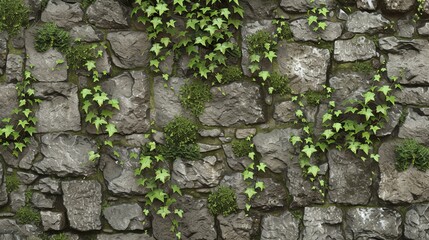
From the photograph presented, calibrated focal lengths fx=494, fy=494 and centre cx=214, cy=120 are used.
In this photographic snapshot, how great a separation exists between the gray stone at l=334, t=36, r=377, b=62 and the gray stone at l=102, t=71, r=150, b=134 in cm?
131

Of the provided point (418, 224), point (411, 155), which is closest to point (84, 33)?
point (411, 155)

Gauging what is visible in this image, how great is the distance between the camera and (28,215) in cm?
331

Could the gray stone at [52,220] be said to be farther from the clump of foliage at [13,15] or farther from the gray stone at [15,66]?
the clump of foliage at [13,15]

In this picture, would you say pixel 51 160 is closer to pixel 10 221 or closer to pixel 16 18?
pixel 10 221

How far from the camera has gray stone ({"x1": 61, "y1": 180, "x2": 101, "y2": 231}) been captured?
3.30 metres

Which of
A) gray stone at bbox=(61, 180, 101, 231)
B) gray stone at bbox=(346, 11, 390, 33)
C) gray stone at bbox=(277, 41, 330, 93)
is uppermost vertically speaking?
gray stone at bbox=(346, 11, 390, 33)

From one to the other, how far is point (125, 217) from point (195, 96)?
3.08ft

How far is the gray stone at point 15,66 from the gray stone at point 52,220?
3.01 feet

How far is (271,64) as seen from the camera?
3.32 m

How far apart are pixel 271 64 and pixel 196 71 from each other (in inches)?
20.0

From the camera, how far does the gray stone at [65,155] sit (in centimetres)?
329

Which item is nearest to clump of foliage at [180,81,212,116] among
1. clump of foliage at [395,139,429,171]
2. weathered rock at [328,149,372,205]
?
weathered rock at [328,149,372,205]

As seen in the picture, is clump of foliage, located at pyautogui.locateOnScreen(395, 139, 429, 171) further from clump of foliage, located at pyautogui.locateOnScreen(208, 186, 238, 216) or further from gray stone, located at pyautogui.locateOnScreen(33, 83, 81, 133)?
gray stone, located at pyautogui.locateOnScreen(33, 83, 81, 133)

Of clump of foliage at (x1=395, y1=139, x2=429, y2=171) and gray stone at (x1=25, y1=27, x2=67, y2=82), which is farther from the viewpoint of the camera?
gray stone at (x1=25, y1=27, x2=67, y2=82)
